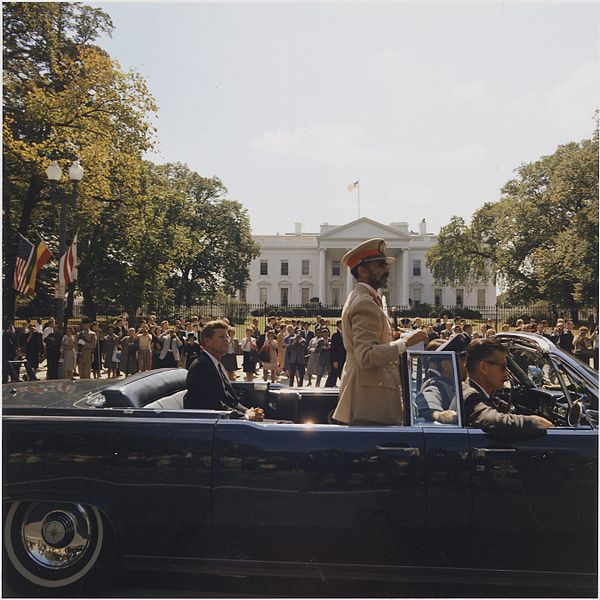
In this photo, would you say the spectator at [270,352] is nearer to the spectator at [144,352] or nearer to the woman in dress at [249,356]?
the woman in dress at [249,356]

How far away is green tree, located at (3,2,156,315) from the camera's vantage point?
20.1 m

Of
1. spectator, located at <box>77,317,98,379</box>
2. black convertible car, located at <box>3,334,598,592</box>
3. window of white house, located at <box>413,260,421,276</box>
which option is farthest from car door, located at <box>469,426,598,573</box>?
window of white house, located at <box>413,260,421,276</box>

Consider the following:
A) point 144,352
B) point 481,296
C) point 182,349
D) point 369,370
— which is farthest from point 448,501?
point 481,296

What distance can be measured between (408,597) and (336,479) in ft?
2.81

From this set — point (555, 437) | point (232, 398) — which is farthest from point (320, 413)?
point (555, 437)

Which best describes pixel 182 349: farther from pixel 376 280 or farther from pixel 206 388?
pixel 376 280

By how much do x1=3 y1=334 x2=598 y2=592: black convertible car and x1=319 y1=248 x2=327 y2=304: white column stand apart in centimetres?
8360

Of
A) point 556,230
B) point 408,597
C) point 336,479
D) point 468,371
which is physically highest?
point 556,230

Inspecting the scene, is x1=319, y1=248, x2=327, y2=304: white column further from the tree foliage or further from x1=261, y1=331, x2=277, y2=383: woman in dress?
x1=261, y1=331, x2=277, y2=383: woman in dress

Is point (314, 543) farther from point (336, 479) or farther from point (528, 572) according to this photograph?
point (528, 572)

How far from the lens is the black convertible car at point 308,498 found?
310 cm

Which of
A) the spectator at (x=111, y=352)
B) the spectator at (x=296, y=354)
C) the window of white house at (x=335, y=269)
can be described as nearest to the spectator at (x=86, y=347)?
the spectator at (x=111, y=352)

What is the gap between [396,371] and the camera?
11.7 feet

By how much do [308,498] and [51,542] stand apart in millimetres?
1509
